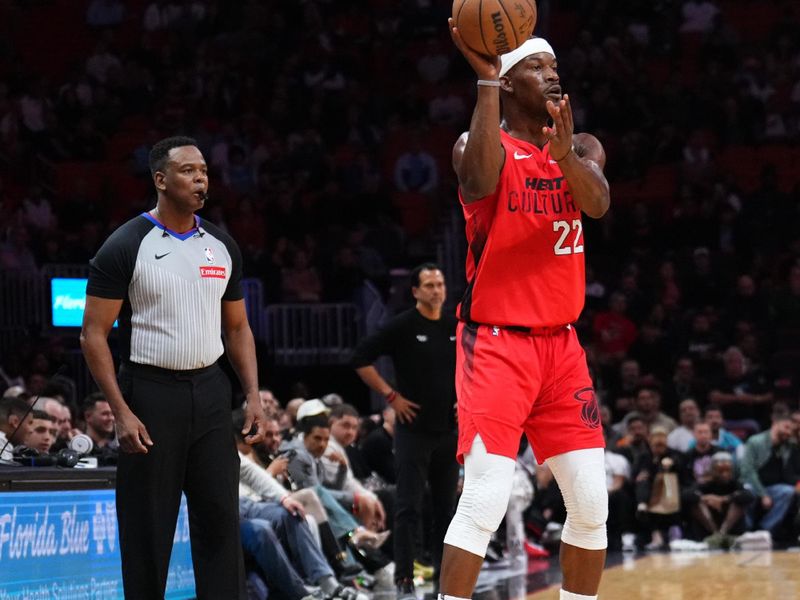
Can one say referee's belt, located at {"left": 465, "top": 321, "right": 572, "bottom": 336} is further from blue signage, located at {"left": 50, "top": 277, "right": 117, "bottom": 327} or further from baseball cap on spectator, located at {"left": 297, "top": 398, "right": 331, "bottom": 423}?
blue signage, located at {"left": 50, "top": 277, "right": 117, "bottom": 327}

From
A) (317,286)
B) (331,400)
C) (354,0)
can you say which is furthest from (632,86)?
(331,400)

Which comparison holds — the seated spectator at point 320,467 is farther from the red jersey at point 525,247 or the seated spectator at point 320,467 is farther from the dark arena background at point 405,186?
the red jersey at point 525,247

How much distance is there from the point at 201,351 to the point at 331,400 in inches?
240

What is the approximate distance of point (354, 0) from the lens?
2102 centimetres

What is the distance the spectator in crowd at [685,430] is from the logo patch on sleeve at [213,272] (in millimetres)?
9547

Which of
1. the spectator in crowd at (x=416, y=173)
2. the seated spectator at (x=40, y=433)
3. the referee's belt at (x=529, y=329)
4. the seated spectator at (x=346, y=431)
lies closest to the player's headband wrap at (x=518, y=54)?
the referee's belt at (x=529, y=329)

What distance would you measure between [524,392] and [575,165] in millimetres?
811

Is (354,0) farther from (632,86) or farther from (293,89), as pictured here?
(632,86)

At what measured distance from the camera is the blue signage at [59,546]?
6047 millimetres

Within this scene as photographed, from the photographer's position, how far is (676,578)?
9.39 m

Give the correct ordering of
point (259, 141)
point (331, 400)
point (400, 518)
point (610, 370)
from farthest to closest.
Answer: point (259, 141) < point (610, 370) < point (331, 400) < point (400, 518)

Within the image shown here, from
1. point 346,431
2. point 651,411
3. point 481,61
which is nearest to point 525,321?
point 481,61

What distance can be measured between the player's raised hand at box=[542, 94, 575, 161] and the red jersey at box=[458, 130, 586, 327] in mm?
190

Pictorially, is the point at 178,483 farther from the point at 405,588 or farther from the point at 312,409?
the point at 312,409
